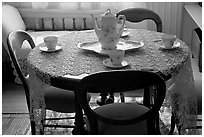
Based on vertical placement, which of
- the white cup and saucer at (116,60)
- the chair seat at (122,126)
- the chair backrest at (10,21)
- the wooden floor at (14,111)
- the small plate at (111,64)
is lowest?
the wooden floor at (14,111)

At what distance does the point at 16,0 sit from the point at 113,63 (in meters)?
2.05

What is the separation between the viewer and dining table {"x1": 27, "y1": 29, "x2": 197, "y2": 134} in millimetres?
1727

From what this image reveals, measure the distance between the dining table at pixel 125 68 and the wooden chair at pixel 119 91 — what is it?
0.65ft

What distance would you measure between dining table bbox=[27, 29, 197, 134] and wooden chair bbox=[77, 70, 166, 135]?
20 cm

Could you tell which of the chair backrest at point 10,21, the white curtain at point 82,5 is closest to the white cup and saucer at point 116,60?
the chair backrest at point 10,21

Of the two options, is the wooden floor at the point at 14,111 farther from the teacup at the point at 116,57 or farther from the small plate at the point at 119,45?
the teacup at the point at 116,57

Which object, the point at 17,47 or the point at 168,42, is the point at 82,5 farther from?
the point at 168,42

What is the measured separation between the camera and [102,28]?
76.6 inches

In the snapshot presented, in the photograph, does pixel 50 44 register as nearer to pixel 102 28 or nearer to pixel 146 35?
pixel 102 28

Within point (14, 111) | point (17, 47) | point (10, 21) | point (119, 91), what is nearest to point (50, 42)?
point (17, 47)

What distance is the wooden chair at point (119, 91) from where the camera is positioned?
1414 millimetres

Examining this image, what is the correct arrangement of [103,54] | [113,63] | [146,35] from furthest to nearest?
[146,35] → [103,54] → [113,63]

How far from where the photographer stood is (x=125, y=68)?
1.73 metres

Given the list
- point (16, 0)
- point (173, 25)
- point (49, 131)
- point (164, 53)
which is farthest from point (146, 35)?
point (16, 0)
